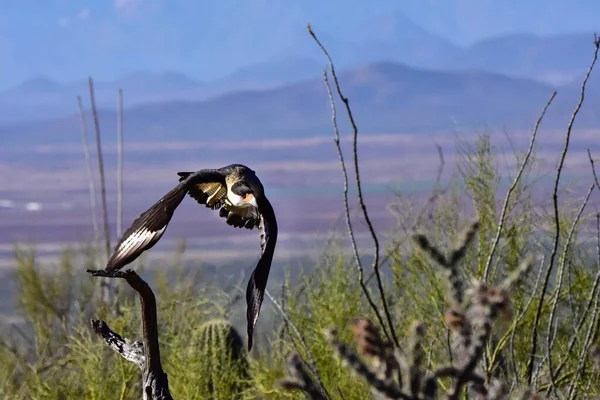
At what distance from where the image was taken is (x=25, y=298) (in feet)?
30.3

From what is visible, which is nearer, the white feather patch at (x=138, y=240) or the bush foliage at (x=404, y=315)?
the white feather patch at (x=138, y=240)

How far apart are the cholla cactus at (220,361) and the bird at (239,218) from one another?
282 cm

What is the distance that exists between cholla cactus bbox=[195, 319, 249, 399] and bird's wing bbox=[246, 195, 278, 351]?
9.22 ft

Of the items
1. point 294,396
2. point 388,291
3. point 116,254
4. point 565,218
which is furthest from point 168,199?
point 388,291

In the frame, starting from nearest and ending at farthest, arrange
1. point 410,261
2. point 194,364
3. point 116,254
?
1. point 116,254
2. point 194,364
3. point 410,261

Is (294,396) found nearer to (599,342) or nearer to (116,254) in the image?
(599,342)

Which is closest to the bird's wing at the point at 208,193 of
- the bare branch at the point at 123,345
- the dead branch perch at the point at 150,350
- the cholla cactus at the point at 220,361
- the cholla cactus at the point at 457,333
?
the dead branch perch at the point at 150,350

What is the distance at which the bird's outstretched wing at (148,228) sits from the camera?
210 cm

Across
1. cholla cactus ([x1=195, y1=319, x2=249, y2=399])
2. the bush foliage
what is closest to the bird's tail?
the bush foliage

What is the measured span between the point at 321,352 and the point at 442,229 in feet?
2.52

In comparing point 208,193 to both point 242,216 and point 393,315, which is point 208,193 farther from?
point 393,315

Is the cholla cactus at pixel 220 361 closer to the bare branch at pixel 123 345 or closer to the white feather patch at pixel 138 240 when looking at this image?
the bare branch at pixel 123 345

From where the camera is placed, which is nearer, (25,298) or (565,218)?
(565,218)

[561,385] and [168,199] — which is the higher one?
[168,199]
